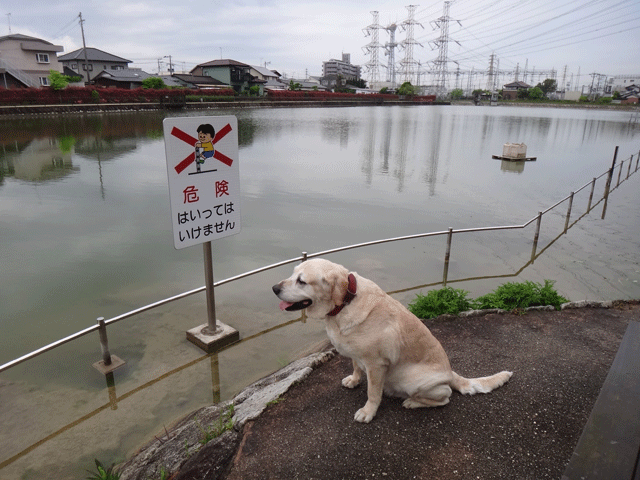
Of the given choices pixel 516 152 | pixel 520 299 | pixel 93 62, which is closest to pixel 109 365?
pixel 520 299

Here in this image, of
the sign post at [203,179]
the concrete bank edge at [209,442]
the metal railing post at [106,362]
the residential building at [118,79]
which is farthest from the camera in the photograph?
the residential building at [118,79]

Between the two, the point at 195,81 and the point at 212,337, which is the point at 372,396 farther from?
the point at 195,81

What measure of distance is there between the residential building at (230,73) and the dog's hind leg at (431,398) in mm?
75899

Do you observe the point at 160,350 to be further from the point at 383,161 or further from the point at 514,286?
the point at 383,161

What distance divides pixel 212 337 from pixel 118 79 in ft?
203

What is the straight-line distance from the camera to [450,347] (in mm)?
4918

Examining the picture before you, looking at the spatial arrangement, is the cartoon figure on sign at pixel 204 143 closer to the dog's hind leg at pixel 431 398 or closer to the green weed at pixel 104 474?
the green weed at pixel 104 474

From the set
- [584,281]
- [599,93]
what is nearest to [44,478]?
[584,281]

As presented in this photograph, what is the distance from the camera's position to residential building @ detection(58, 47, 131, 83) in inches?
2386

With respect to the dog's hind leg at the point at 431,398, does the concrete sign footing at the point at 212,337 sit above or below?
below

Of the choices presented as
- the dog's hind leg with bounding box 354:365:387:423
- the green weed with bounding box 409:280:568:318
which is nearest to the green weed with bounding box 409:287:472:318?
the green weed with bounding box 409:280:568:318

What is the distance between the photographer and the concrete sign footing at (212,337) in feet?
19.2

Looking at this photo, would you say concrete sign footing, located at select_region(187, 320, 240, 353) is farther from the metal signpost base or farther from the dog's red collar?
the dog's red collar

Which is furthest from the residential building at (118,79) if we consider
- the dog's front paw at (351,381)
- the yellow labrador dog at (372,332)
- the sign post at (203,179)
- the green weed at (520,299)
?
the yellow labrador dog at (372,332)
